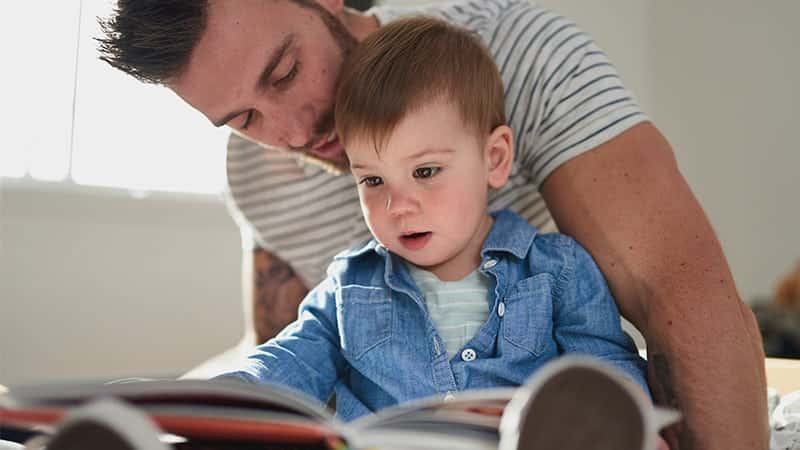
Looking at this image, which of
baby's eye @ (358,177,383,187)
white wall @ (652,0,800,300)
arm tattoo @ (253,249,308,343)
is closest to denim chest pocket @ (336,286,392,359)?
baby's eye @ (358,177,383,187)

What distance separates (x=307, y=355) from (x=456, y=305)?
20 cm

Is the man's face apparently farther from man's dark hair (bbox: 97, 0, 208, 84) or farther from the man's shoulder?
the man's shoulder

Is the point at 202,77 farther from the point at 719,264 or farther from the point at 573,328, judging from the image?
the point at 719,264

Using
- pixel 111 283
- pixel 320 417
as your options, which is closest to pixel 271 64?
pixel 320 417

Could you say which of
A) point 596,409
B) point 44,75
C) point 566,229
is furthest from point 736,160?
point 596,409

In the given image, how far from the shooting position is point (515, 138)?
1.55 m

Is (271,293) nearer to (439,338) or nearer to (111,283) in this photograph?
(439,338)

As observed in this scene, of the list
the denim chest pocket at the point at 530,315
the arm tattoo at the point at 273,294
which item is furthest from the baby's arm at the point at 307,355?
the arm tattoo at the point at 273,294

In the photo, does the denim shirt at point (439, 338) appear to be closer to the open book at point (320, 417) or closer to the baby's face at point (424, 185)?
the baby's face at point (424, 185)

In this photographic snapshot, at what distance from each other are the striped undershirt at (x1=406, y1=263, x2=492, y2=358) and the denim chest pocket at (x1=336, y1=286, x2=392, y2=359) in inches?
2.2

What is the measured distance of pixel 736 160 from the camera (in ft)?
14.7

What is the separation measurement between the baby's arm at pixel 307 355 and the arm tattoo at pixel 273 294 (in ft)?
2.16

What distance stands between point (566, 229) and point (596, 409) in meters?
0.81

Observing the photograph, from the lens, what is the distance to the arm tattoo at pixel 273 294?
2.04 m
